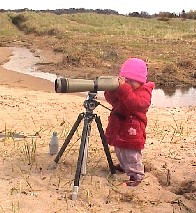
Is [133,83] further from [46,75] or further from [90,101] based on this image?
[46,75]

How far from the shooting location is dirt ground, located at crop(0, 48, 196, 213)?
176 inches

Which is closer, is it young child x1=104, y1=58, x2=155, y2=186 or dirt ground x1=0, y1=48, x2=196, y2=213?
dirt ground x1=0, y1=48, x2=196, y2=213

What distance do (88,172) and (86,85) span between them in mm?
1186

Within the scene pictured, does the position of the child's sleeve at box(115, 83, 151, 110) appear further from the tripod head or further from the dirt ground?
the dirt ground

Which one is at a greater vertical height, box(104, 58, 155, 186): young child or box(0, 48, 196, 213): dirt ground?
box(104, 58, 155, 186): young child

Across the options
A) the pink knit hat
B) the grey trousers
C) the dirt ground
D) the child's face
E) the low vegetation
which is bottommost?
the dirt ground

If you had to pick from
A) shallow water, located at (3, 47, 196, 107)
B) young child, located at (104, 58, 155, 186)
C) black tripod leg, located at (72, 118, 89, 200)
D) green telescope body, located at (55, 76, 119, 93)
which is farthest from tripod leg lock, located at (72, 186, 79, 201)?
shallow water, located at (3, 47, 196, 107)

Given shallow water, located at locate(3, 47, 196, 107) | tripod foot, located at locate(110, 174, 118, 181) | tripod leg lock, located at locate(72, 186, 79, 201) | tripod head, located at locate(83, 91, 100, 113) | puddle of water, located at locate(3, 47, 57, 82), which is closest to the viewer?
tripod leg lock, located at locate(72, 186, 79, 201)

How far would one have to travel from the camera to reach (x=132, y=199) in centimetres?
463

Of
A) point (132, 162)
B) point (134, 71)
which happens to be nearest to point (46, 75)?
point (132, 162)

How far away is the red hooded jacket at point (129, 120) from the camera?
15.6ft

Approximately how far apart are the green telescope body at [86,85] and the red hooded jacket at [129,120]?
11.1 inches

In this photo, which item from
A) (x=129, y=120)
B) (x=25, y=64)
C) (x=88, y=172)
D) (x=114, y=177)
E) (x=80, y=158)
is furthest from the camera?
(x=25, y=64)

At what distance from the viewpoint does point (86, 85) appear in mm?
4406
